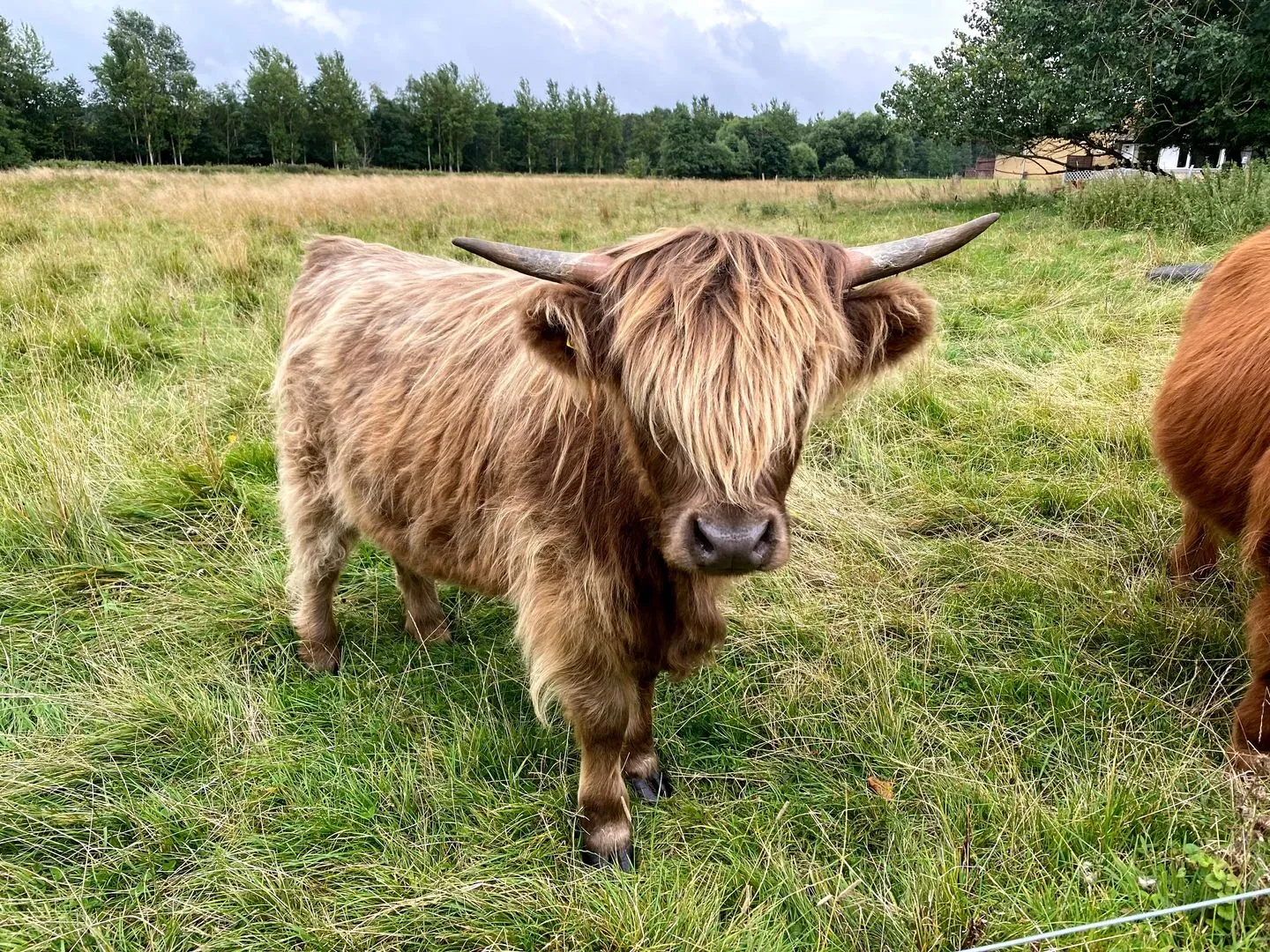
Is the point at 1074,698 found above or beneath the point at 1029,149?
beneath

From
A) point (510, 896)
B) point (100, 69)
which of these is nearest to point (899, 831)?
point (510, 896)

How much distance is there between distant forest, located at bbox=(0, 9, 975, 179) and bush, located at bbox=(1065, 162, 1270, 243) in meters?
24.0

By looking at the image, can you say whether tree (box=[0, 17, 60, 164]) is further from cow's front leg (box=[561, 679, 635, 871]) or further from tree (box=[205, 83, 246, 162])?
cow's front leg (box=[561, 679, 635, 871])

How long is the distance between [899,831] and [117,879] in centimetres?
196

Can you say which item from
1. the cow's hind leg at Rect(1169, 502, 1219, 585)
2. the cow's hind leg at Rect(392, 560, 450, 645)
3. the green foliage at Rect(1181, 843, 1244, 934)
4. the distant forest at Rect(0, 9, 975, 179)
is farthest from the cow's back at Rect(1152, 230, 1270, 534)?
the distant forest at Rect(0, 9, 975, 179)

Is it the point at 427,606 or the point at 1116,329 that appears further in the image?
the point at 1116,329

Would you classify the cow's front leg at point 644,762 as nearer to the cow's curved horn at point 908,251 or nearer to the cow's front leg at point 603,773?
the cow's front leg at point 603,773

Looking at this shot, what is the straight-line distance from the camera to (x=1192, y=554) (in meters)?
2.79

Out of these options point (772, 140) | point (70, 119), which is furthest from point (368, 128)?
point (772, 140)

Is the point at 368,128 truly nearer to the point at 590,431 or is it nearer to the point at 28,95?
the point at 28,95

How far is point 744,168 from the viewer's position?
5541 cm

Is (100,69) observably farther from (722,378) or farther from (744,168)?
(722,378)

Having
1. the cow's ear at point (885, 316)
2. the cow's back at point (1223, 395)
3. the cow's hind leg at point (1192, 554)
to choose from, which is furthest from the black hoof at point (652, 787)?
the cow's hind leg at point (1192, 554)

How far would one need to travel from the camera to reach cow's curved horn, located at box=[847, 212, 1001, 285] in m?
1.44
